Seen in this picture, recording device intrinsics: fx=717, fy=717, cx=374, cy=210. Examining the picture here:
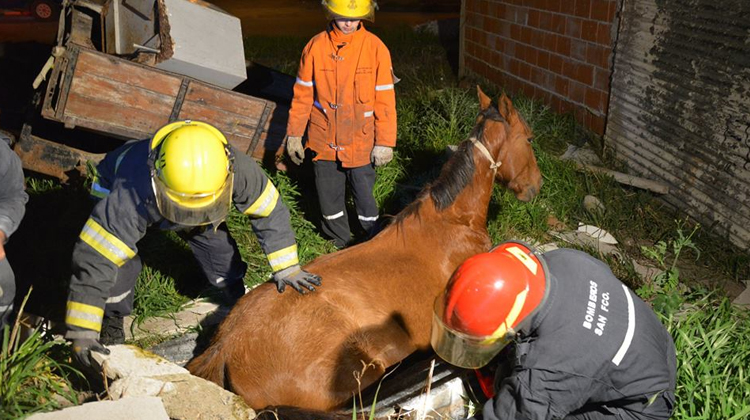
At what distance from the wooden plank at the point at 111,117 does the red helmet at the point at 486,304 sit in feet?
12.3

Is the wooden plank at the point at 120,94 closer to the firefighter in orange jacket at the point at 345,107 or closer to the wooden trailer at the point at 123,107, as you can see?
the wooden trailer at the point at 123,107

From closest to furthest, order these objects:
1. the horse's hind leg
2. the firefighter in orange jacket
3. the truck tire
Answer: the horse's hind leg, the firefighter in orange jacket, the truck tire

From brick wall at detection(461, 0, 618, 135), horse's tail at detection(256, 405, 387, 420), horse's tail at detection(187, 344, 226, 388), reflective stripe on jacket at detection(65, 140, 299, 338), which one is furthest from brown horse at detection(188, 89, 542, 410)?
brick wall at detection(461, 0, 618, 135)

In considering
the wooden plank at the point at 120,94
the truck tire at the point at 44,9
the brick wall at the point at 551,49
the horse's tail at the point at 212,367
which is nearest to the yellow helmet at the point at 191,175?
the horse's tail at the point at 212,367

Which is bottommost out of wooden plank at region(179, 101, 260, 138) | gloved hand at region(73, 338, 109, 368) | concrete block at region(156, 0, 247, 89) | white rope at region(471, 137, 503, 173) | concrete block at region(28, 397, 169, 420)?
gloved hand at region(73, 338, 109, 368)

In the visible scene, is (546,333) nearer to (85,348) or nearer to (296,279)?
(296,279)

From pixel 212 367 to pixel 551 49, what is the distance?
6.14 metres

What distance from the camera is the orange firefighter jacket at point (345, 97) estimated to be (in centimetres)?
539

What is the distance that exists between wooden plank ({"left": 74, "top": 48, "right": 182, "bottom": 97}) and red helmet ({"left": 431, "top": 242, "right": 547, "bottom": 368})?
12.3 ft

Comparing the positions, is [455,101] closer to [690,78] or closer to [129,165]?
[690,78]

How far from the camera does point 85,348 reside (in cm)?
368

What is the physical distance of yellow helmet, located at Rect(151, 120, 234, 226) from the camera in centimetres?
355

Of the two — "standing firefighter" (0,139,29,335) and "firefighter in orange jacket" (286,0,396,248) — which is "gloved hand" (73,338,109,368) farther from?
"firefighter in orange jacket" (286,0,396,248)

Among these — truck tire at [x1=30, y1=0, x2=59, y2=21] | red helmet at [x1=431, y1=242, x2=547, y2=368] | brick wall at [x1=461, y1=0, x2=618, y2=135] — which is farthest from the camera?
truck tire at [x1=30, y1=0, x2=59, y2=21]
